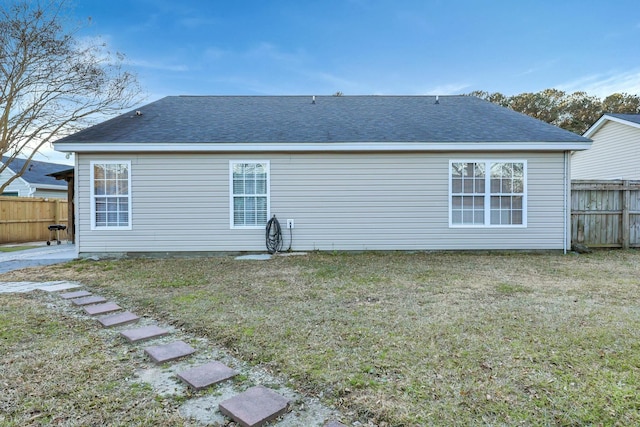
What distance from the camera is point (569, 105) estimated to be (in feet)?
78.2

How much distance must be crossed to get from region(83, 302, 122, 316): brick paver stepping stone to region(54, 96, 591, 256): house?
3689 millimetres

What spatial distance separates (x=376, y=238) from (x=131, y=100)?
8.29 metres

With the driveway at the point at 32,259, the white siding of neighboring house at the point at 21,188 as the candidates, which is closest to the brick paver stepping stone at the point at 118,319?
the driveway at the point at 32,259

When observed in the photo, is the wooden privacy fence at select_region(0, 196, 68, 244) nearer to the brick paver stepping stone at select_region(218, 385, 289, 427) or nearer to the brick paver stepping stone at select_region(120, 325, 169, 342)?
the brick paver stepping stone at select_region(120, 325, 169, 342)

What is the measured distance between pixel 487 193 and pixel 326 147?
12.0 ft

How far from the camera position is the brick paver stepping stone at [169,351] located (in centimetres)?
243

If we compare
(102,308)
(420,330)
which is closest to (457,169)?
(420,330)

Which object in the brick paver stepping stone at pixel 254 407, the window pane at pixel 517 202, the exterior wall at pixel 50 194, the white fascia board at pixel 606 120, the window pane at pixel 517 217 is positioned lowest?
the brick paver stepping stone at pixel 254 407

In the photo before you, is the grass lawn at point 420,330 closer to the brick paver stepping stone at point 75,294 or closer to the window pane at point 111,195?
the brick paver stepping stone at point 75,294

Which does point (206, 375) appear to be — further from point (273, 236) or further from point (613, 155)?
point (613, 155)

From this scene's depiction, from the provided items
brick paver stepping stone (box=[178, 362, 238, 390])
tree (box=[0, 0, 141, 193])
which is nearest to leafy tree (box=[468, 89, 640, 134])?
tree (box=[0, 0, 141, 193])

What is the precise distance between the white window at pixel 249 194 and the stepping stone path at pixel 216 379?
418cm

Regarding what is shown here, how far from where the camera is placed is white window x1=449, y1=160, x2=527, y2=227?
295 inches

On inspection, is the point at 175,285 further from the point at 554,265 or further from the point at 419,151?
the point at 554,265
